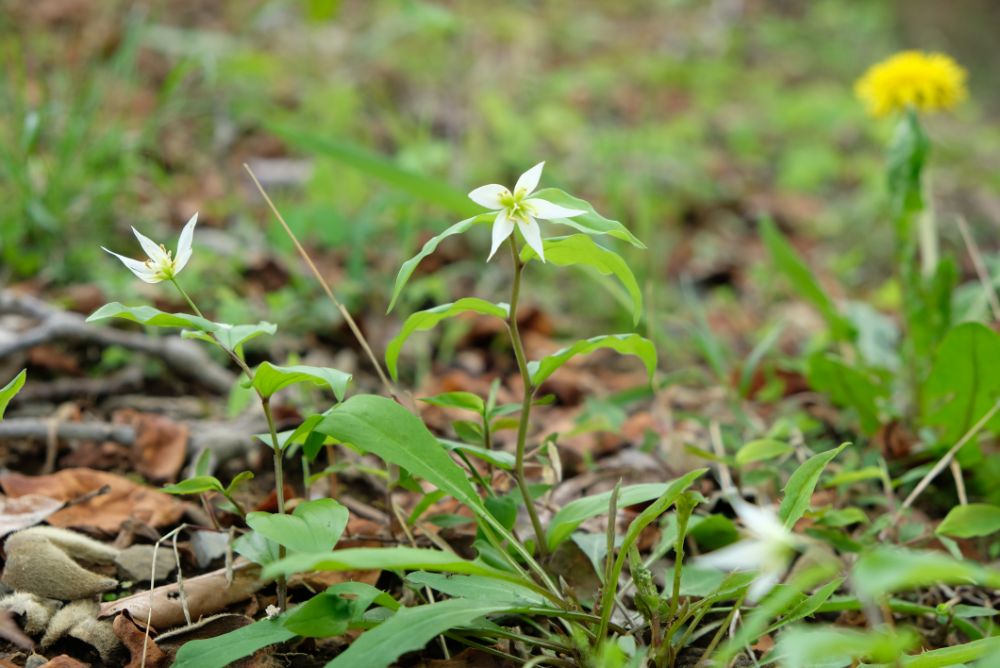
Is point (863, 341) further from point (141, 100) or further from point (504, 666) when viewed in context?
point (141, 100)

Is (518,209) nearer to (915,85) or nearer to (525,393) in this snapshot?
(525,393)

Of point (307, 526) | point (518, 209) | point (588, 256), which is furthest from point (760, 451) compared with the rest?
point (307, 526)

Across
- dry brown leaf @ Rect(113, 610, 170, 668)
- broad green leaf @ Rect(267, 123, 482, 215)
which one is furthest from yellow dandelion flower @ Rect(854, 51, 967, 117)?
dry brown leaf @ Rect(113, 610, 170, 668)

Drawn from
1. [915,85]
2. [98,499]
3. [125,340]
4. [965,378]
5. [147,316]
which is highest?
[915,85]

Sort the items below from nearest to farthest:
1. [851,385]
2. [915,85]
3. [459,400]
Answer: [459,400]
[851,385]
[915,85]

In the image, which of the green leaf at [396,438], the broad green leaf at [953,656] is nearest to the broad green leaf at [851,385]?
the broad green leaf at [953,656]

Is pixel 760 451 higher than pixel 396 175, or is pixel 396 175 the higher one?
pixel 396 175
